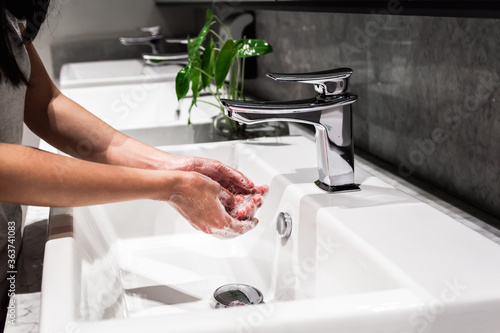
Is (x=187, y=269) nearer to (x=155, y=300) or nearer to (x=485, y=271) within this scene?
(x=155, y=300)

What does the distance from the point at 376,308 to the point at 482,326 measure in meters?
0.10

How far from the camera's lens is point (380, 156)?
3.56 ft

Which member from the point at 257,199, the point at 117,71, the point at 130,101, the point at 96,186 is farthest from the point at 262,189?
the point at 117,71

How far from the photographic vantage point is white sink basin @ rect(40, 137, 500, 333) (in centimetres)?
48

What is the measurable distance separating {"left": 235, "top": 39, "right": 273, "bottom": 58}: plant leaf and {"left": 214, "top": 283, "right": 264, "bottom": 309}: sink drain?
0.48 m

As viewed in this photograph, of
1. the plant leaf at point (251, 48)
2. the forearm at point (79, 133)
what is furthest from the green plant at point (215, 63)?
the forearm at point (79, 133)

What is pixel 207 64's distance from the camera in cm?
116

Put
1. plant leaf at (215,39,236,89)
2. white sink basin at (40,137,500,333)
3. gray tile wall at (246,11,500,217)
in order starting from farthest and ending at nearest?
plant leaf at (215,39,236,89), gray tile wall at (246,11,500,217), white sink basin at (40,137,500,333)

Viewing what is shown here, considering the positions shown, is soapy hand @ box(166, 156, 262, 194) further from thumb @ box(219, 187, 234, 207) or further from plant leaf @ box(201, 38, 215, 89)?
plant leaf @ box(201, 38, 215, 89)

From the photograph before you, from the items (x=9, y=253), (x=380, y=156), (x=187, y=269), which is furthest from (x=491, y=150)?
(x=9, y=253)

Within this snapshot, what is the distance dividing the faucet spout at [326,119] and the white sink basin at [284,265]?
0.10 ft

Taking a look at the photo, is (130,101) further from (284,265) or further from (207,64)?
(284,265)

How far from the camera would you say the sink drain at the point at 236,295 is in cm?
76

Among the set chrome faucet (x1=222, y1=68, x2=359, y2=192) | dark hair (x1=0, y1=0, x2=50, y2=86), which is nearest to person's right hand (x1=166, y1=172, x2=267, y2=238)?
chrome faucet (x1=222, y1=68, x2=359, y2=192)
